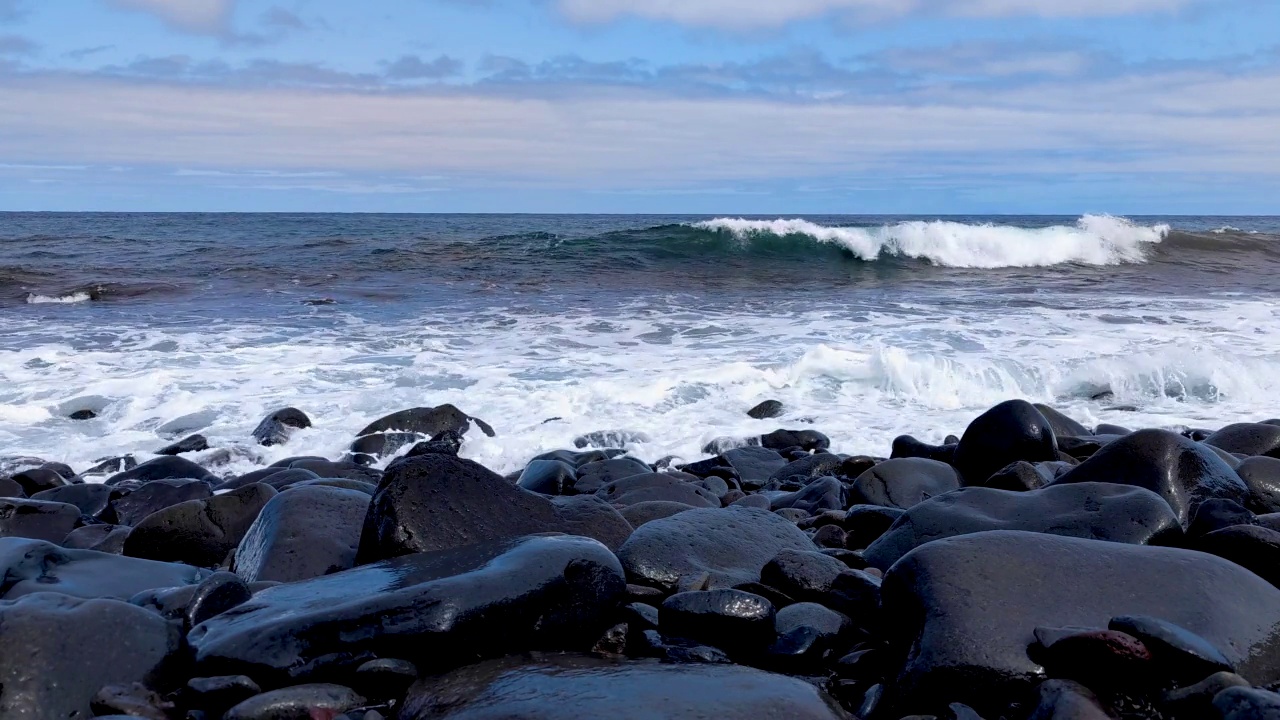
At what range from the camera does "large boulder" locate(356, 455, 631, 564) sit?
3.36 meters

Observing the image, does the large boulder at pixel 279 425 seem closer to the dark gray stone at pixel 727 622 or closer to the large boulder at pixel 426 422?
the large boulder at pixel 426 422

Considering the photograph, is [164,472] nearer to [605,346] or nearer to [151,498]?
[151,498]

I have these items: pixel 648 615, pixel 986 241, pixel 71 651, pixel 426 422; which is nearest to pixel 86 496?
pixel 426 422

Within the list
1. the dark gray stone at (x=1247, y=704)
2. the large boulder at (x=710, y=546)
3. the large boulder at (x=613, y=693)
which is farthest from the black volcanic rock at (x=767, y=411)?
the dark gray stone at (x=1247, y=704)

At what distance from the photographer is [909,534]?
150 inches

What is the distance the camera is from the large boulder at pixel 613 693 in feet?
7.45

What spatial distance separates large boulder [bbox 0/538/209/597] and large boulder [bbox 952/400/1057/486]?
4329 mm

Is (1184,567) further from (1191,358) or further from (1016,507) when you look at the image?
(1191,358)

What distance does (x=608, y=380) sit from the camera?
30.7 ft

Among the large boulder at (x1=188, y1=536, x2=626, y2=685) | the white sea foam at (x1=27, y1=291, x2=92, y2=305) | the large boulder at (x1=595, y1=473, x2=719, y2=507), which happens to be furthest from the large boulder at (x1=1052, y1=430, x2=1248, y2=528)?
the white sea foam at (x1=27, y1=291, x2=92, y2=305)

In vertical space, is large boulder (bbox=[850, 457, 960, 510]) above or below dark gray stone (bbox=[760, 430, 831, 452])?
above

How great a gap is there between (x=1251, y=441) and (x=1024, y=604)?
4.67 metres

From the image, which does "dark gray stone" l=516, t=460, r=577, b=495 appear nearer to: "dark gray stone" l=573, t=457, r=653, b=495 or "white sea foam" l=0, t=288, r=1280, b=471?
"dark gray stone" l=573, t=457, r=653, b=495

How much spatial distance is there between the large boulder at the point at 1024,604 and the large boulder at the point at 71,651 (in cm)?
206
